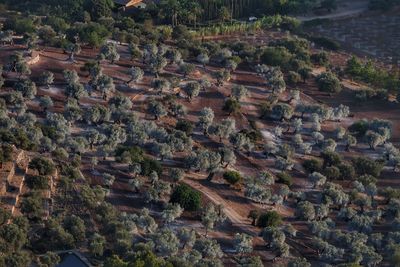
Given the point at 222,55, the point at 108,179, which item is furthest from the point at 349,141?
the point at 108,179

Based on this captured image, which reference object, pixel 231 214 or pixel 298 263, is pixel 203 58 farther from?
pixel 298 263

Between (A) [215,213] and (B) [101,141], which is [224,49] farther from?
(A) [215,213]

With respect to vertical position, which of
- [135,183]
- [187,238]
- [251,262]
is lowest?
[251,262]

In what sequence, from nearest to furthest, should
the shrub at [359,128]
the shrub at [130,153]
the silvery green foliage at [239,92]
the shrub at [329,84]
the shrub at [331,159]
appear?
the shrub at [130,153], the shrub at [331,159], the shrub at [359,128], the silvery green foliage at [239,92], the shrub at [329,84]

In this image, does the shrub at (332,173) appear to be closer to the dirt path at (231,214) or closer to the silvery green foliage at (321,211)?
the silvery green foliage at (321,211)

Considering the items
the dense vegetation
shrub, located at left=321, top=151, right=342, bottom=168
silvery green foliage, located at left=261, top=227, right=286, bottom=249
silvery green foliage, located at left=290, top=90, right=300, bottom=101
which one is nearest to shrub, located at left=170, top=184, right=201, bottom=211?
the dense vegetation

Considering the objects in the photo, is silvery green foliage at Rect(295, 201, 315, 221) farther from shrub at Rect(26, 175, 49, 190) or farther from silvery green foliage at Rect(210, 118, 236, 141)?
shrub at Rect(26, 175, 49, 190)

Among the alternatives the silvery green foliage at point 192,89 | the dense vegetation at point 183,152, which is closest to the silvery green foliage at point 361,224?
the dense vegetation at point 183,152
